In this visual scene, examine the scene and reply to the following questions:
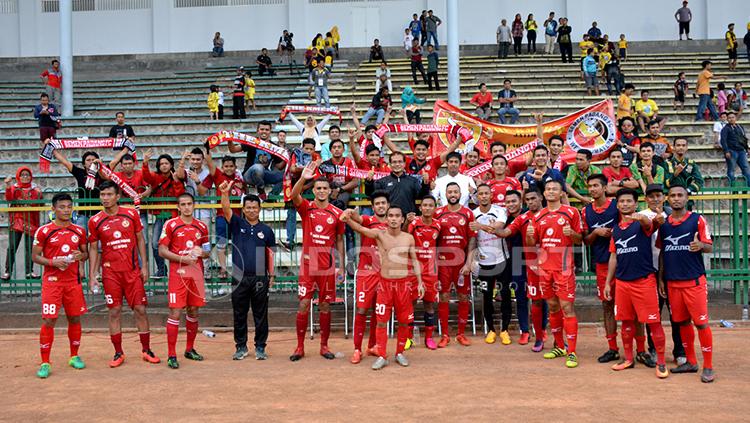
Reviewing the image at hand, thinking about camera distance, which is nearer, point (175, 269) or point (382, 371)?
point (382, 371)

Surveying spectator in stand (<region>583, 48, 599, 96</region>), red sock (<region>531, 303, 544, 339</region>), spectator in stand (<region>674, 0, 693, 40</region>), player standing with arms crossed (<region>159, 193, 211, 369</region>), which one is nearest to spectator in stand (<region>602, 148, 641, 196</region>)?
red sock (<region>531, 303, 544, 339</region>)

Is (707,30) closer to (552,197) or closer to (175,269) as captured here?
(552,197)

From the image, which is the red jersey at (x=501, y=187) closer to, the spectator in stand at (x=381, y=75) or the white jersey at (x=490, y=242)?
the white jersey at (x=490, y=242)

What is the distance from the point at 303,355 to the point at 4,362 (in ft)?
12.0

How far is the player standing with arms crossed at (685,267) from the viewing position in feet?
30.2

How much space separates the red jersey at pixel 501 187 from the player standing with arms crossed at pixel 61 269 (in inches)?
209

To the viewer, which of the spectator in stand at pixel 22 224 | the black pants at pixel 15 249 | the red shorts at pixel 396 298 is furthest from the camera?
the black pants at pixel 15 249

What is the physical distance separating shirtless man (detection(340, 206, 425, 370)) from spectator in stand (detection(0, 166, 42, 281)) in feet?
19.0

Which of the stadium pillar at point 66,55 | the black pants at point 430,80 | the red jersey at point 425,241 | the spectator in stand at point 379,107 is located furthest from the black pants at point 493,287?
the stadium pillar at point 66,55

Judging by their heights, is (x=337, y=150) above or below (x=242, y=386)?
above

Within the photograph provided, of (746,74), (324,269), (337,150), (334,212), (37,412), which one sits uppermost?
(746,74)

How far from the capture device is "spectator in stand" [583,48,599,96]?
79.6 ft

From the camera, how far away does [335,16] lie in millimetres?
33719

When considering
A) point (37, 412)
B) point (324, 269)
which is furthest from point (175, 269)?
point (37, 412)
